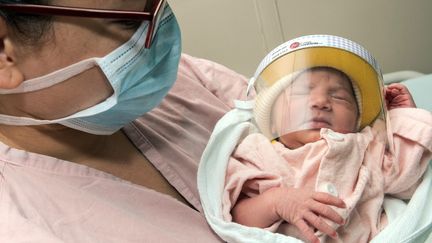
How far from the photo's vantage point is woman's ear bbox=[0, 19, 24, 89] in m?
0.92

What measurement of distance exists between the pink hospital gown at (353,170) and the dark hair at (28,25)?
0.55 metres

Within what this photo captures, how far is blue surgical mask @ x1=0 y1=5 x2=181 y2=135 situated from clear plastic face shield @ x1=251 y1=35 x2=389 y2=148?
0.24 metres

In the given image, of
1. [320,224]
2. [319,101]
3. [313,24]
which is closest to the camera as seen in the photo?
[320,224]

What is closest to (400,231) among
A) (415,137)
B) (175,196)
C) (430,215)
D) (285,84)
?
(430,215)

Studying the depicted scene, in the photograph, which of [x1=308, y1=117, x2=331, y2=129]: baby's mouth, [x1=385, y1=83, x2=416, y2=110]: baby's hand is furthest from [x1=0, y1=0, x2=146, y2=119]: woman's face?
[x1=385, y1=83, x2=416, y2=110]: baby's hand

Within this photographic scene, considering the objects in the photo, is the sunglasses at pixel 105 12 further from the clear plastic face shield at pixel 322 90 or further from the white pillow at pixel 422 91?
the white pillow at pixel 422 91

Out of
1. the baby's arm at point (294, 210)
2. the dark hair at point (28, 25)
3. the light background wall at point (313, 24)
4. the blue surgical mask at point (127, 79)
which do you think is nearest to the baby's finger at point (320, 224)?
the baby's arm at point (294, 210)

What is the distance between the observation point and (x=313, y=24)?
7.30 ft

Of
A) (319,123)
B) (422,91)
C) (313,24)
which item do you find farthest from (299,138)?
(313,24)

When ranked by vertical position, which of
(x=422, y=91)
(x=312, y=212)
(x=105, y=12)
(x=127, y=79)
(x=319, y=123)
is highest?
(x=105, y=12)

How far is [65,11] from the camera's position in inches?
35.6

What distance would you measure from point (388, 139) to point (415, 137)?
2.4 inches

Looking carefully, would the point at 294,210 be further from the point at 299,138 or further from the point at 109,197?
the point at 109,197

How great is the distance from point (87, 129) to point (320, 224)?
534 mm
